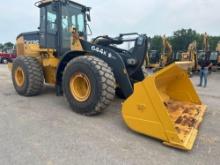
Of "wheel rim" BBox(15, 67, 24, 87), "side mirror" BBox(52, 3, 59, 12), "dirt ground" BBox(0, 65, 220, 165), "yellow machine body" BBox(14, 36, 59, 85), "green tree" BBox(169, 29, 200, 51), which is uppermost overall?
"green tree" BBox(169, 29, 200, 51)

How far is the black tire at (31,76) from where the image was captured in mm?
6277

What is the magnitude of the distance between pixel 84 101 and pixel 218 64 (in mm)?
17419

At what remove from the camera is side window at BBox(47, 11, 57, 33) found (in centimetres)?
632

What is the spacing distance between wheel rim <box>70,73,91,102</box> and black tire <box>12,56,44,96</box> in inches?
66.3

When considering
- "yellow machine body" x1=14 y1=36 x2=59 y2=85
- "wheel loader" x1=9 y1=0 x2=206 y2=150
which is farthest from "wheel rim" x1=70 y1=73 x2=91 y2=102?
"yellow machine body" x1=14 y1=36 x2=59 y2=85

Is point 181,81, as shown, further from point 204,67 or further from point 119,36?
point 204,67

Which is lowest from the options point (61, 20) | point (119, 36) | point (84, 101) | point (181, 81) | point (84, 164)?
point (84, 164)

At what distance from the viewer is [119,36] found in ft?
17.8

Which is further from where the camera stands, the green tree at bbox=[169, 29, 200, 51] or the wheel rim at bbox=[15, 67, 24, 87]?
the green tree at bbox=[169, 29, 200, 51]

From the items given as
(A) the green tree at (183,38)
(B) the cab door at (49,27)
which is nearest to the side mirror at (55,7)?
(B) the cab door at (49,27)

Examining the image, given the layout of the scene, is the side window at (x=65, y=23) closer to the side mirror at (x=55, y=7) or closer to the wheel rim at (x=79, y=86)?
the side mirror at (x=55, y=7)

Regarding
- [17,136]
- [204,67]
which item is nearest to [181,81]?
[17,136]

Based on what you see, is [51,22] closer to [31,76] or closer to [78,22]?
[78,22]

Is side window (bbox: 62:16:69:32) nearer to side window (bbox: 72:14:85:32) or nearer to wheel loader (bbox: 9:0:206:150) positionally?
wheel loader (bbox: 9:0:206:150)
